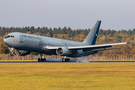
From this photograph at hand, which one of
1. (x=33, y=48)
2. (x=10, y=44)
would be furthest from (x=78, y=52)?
(x=10, y=44)

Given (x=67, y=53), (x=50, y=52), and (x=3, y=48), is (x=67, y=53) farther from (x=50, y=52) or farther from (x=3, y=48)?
(x=3, y=48)

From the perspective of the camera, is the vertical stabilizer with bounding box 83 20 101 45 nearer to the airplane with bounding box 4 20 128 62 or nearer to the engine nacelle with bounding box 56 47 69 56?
the airplane with bounding box 4 20 128 62

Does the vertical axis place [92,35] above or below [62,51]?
above

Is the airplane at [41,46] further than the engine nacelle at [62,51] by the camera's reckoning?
No

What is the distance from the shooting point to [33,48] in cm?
5500

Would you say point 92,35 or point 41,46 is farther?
point 92,35
